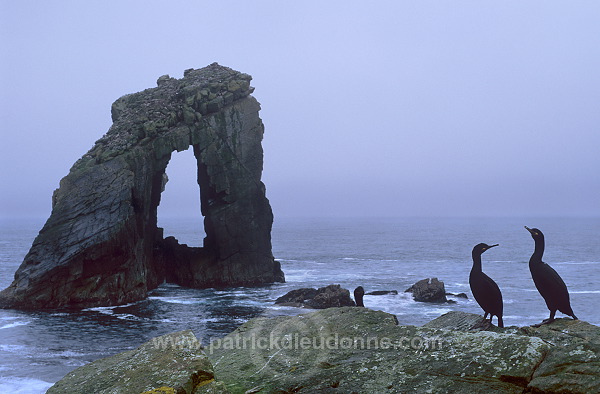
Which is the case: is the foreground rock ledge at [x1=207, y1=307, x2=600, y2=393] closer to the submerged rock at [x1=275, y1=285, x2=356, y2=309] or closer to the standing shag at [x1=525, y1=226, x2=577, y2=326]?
the standing shag at [x1=525, y1=226, x2=577, y2=326]

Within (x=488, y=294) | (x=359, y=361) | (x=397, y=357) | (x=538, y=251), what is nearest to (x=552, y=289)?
(x=538, y=251)

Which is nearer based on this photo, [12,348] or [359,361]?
[359,361]

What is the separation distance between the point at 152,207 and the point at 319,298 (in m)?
26.0

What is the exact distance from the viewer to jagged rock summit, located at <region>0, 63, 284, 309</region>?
46.3 metres

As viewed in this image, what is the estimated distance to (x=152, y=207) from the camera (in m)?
61.9

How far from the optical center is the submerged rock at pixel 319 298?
142ft

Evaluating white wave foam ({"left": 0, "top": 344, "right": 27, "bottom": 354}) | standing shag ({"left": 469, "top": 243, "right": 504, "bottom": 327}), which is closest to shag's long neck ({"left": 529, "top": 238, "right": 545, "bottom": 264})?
standing shag ({"left": 469, "top": 243, "right": 504, "bottom": 327})

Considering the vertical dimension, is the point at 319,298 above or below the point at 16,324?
above

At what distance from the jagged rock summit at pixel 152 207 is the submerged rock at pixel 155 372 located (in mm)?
40681

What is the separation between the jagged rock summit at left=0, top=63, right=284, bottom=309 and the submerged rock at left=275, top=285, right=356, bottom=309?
44.1 ft

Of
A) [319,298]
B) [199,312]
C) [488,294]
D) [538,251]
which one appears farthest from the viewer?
[199,312]

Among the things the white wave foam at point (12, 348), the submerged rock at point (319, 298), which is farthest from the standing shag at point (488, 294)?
the submerged rock at point (319, 298)

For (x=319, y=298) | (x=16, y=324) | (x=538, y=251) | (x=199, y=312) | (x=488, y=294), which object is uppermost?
(x=538, y=251)

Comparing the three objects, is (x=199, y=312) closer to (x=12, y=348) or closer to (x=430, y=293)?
(x=12, y=348)
